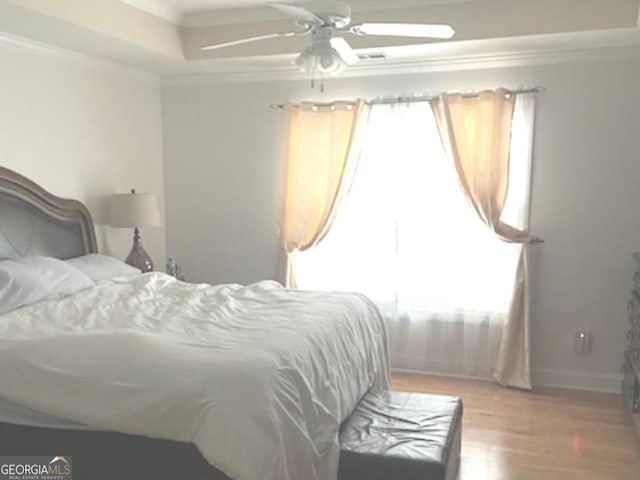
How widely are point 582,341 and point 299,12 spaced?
10.1 ft

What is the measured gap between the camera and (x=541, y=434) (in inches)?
134

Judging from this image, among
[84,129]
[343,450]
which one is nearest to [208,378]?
[343,450]

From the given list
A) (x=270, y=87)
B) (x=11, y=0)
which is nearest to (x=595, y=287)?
(x=270, y=87)

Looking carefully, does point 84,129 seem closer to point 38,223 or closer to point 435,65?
point 38,223

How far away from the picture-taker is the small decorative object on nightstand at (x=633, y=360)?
340 cm

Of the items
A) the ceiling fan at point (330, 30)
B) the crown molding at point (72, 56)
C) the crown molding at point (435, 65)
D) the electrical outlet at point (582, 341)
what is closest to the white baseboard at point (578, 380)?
the electrical outlet at point (582, 341)

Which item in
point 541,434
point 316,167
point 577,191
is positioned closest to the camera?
point 541,434

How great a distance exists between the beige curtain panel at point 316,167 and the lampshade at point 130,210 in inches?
42.8

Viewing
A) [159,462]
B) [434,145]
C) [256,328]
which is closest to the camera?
[159,462]

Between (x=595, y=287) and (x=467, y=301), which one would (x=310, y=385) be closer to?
(x=467, y=301)

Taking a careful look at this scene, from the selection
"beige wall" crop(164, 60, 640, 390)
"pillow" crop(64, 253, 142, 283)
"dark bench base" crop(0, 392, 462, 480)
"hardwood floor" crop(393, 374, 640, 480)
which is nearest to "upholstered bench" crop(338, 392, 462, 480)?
"dark bench base" crop(0, 392, 462, 480)

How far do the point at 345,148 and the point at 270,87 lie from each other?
0.84 metres

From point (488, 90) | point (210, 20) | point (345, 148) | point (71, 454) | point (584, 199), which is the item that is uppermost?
point (210, 20)

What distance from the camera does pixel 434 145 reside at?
435 cm
